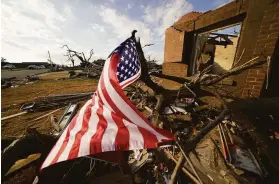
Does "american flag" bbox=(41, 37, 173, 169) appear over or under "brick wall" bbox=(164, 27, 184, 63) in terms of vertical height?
under

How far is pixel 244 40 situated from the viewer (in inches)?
164

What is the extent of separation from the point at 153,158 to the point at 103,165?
47.4 inches

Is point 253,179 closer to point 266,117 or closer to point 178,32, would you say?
point 266,117

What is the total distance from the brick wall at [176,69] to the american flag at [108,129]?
189 inches

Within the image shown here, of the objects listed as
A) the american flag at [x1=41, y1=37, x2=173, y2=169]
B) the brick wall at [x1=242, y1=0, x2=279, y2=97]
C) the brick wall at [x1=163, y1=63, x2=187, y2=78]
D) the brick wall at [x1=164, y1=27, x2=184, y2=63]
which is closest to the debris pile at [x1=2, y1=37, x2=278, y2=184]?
the american flag at [x1=41, y1=37, x2=173, y2=169]

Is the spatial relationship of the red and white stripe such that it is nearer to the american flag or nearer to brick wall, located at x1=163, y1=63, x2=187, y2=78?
the american flag

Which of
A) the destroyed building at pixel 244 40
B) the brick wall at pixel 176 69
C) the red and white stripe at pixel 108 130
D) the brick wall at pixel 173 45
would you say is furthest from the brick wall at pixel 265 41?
the red and white stripe at pixel 108 130

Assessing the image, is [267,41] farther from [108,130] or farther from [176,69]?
[108,130]

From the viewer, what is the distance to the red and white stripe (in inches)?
60.4

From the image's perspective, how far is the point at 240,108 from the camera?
270 centimetres

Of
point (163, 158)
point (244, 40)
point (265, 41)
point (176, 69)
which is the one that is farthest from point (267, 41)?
point (176, 69)

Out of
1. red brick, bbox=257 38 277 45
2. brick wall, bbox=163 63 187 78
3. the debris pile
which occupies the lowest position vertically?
the debris pile

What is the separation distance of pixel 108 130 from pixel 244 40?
15.0 feet

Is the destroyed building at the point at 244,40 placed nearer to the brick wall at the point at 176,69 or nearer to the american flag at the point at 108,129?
the brick wall at the point at 176,69
